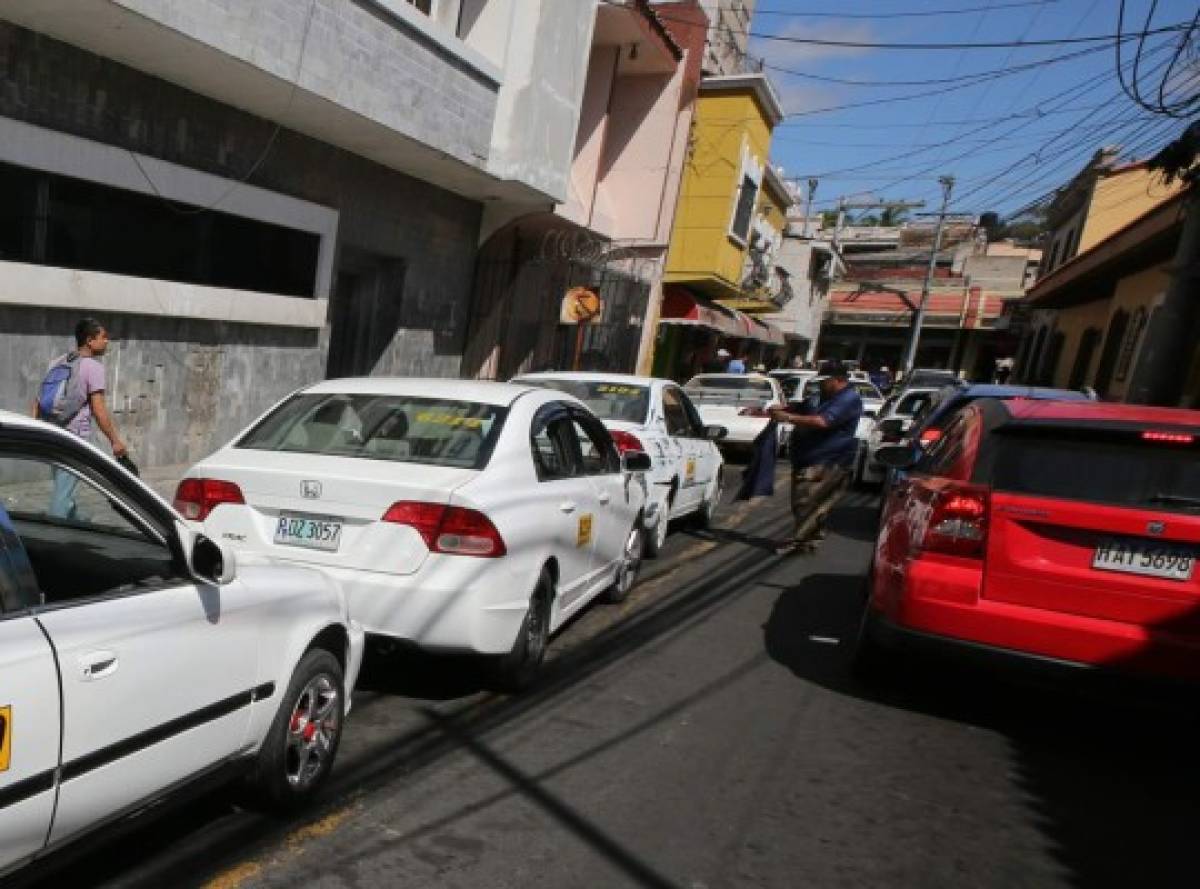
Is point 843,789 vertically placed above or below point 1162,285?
below

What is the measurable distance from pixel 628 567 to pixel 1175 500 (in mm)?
3346

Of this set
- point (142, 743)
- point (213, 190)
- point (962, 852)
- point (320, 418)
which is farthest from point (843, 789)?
point (213, 190)

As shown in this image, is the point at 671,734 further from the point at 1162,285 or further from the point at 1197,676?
the point at 1162,285

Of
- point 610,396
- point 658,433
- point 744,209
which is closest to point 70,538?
point 658,433

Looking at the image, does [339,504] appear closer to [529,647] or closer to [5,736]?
[529,647]

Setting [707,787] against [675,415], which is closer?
[707,787]

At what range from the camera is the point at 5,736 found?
6.27 ft

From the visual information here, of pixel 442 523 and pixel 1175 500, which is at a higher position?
pixel 1175 500

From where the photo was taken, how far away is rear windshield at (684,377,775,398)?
14930 millimetres

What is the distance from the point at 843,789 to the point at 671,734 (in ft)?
2.60

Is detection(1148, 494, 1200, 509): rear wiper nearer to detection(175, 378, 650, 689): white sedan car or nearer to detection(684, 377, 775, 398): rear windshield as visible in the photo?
detection(175, 378, 650, 689): white sedan car

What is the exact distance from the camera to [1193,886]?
313 cm

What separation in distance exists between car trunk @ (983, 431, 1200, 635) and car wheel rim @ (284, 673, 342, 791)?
294cm

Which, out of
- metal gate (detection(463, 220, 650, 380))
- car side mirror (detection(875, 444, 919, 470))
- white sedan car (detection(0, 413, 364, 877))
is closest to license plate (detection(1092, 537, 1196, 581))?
car side mirror (detection(875, 444, 919, 470))
